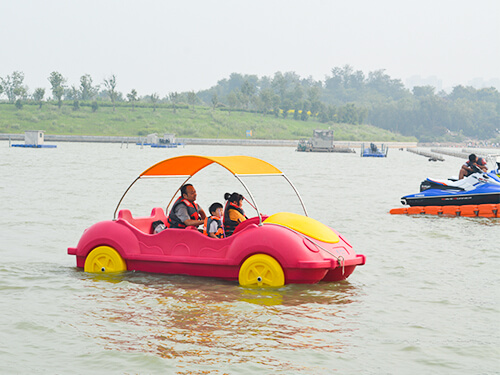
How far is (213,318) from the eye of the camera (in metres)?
9.65

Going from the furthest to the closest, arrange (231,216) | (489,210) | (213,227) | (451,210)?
(451,210)
(489,210)
(231,216)
(213,227)

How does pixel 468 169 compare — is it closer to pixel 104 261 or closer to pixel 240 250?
pixel 240 250

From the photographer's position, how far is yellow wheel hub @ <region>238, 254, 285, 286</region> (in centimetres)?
1103

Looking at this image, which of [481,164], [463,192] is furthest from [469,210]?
[481,164]

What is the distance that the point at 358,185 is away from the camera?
39.1m

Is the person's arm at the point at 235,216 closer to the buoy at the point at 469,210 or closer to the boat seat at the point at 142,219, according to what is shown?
the boat seat at the point at 142,219

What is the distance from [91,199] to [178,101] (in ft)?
533

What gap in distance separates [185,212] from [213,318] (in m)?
3.14

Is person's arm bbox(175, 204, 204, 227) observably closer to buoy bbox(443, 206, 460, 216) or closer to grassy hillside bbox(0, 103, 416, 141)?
buoy bbox(443, 206, 460, 216)

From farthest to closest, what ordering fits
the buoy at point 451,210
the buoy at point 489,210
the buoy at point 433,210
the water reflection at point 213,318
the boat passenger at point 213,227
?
the buoy at point 433,210, the buoy at point 451,210, the buoy at point 489,210, the boat passenger at point 213,227, the water reflection at point 213,318

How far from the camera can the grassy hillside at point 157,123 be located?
131m

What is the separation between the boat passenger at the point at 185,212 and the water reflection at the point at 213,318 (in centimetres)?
97

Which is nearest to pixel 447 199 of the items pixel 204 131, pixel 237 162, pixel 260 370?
pixel 237 162

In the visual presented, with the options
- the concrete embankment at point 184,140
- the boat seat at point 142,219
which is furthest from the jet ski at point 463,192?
the concrete embankment at point 184,140
